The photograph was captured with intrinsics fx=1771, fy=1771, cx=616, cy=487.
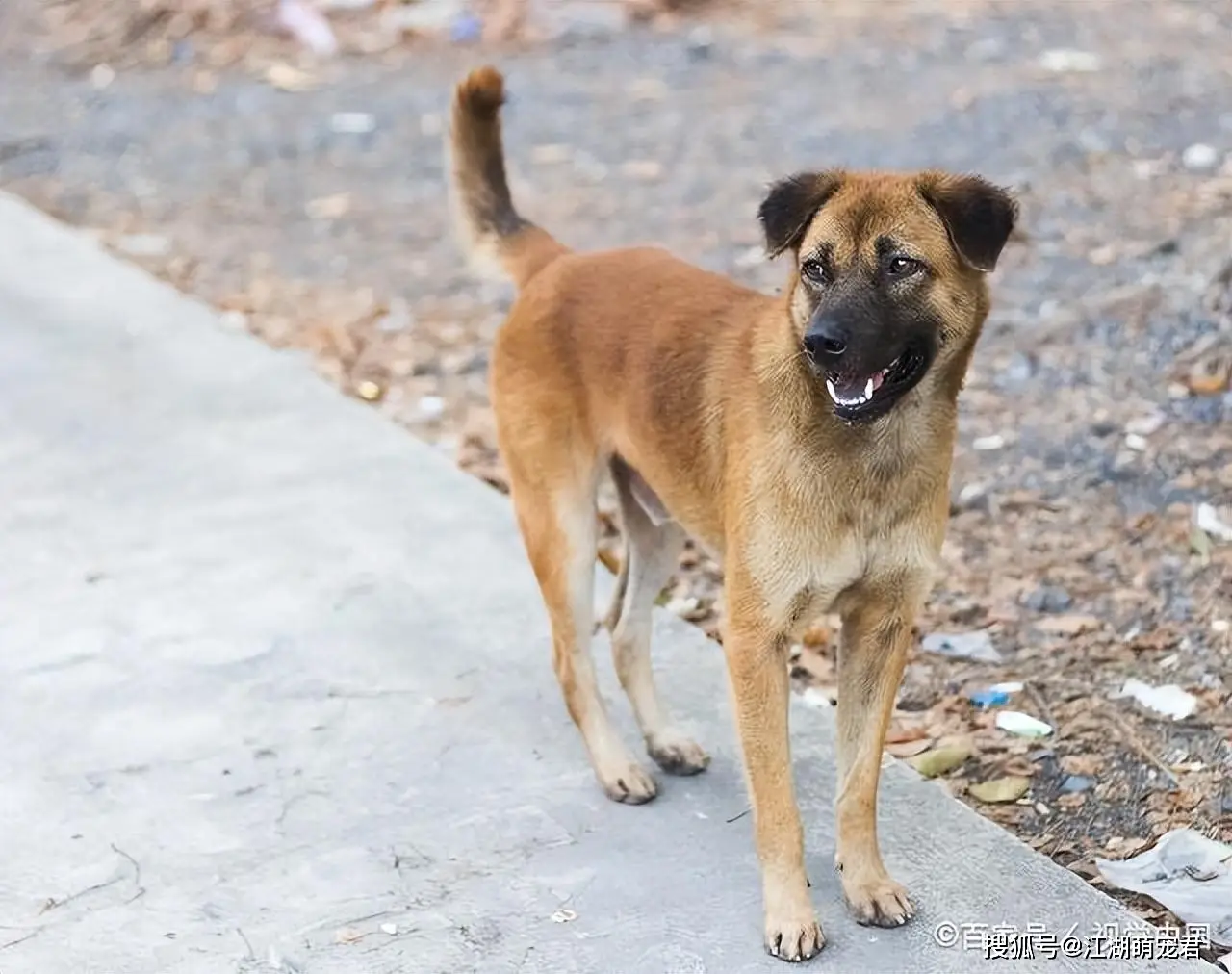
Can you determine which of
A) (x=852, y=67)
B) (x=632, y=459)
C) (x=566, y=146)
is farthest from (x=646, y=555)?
(x=852, y=67)

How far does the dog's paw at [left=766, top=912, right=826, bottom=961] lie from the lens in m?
3.59

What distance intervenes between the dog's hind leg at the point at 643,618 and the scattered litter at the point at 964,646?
91 cm

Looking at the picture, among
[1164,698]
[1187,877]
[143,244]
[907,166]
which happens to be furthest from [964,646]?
[143,244]

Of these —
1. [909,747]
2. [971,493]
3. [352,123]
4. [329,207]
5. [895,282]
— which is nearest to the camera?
[895,282]

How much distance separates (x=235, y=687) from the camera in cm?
474

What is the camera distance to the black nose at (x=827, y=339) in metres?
3.34

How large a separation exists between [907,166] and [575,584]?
558cm

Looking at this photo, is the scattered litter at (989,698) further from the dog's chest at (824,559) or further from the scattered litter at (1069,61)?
the scattered litter at (1069,61)

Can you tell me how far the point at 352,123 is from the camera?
10891 mm

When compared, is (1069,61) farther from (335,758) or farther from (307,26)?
(335,758)

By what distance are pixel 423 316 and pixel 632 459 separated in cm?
399

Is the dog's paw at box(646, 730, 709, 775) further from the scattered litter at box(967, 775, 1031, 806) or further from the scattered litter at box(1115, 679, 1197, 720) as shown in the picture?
the scattered litter at box(1115, 679, 1197, 720)

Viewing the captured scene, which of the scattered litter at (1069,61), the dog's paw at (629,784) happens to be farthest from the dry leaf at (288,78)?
the dog's paw at (629,784)

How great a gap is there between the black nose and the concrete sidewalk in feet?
4.02
